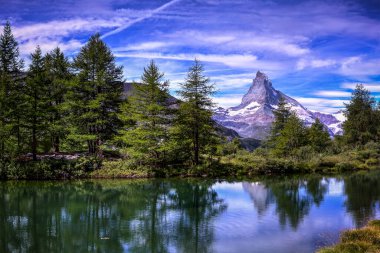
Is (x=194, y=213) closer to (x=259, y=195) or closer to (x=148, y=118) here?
(x=259, y=195)

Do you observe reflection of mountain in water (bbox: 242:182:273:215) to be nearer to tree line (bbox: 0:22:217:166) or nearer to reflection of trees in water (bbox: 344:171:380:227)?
reflection of trees in water (bbox: 344:171:380:227)

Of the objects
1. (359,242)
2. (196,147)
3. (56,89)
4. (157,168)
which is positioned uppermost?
(56,89)

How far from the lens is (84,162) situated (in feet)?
159

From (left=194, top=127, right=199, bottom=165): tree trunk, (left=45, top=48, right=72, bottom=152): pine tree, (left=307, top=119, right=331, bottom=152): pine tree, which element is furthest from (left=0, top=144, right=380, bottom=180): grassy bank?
(left=307, top=119, right=331, bottom=152): pine tree

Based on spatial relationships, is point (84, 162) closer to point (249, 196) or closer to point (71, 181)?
point (71, 181)

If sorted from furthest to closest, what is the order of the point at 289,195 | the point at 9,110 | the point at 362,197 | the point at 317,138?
the point at 317,138 < the point at 9,110 < the point at 289,195 < the point at 362,197

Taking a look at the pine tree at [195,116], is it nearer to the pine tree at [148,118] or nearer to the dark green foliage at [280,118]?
the pine tree at [148,118]

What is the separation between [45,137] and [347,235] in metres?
41.5

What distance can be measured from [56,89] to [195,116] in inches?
776

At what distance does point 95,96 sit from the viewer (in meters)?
54.9

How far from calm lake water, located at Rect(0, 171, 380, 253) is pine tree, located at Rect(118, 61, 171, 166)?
6.26m

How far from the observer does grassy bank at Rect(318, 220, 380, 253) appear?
16562 millimetres

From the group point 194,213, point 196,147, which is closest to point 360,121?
point 196,147

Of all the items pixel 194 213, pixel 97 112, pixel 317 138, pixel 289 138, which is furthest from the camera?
pixel 317 138
